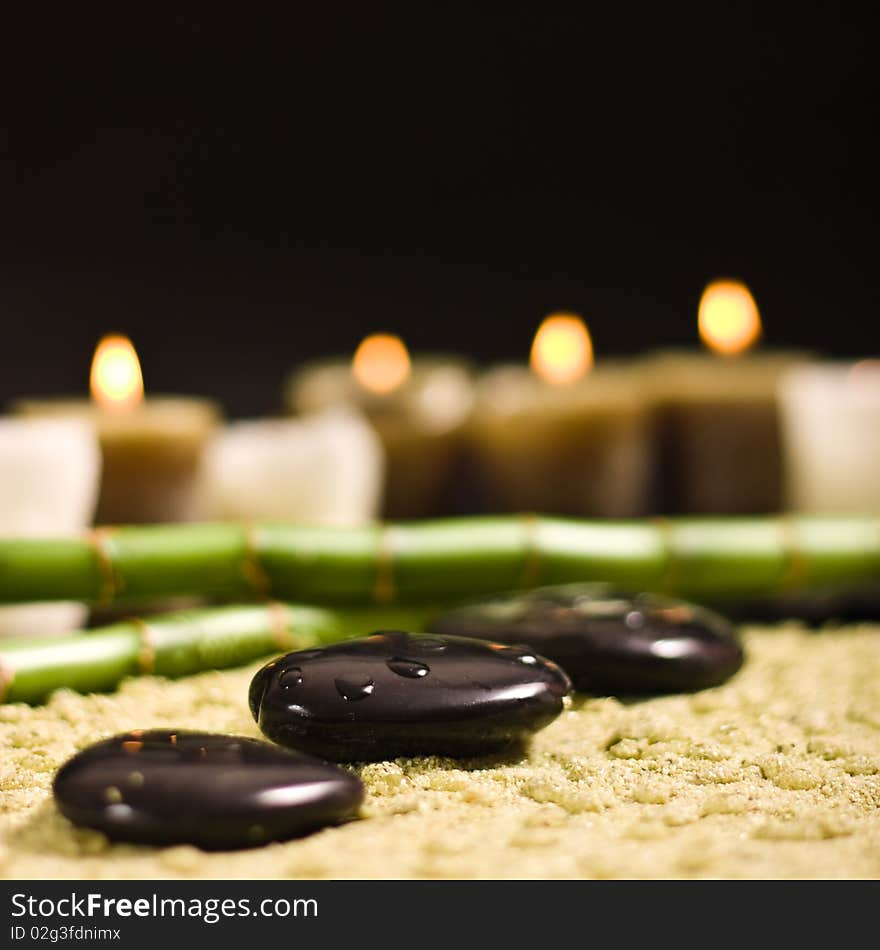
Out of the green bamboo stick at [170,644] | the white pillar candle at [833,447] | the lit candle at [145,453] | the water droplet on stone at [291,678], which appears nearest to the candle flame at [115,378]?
the lit candle at [145,453]

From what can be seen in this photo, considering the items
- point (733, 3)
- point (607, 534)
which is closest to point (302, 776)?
point (607, 534)

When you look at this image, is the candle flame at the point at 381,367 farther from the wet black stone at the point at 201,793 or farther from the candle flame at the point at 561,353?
the wet black stone at the point at 201,793

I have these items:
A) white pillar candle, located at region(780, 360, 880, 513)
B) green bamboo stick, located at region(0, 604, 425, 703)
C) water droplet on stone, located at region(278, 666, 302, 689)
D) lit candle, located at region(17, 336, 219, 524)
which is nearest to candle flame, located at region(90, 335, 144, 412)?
lit candle, located at region(17, 336, 219, 524)

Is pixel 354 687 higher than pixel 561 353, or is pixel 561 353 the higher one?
pixel 561 353

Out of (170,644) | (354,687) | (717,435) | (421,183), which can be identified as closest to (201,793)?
(354,687)

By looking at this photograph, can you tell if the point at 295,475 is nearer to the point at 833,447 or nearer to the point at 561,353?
the point at 561,353

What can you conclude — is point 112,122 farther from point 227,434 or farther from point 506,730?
point 506,730

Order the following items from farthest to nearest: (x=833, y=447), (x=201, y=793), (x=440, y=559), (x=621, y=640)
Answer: (x=833, y=447), (x=440, y=559), (x=621, y=640), (x=201, y=793)

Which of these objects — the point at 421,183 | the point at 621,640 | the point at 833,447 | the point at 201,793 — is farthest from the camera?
the point at 421,183
